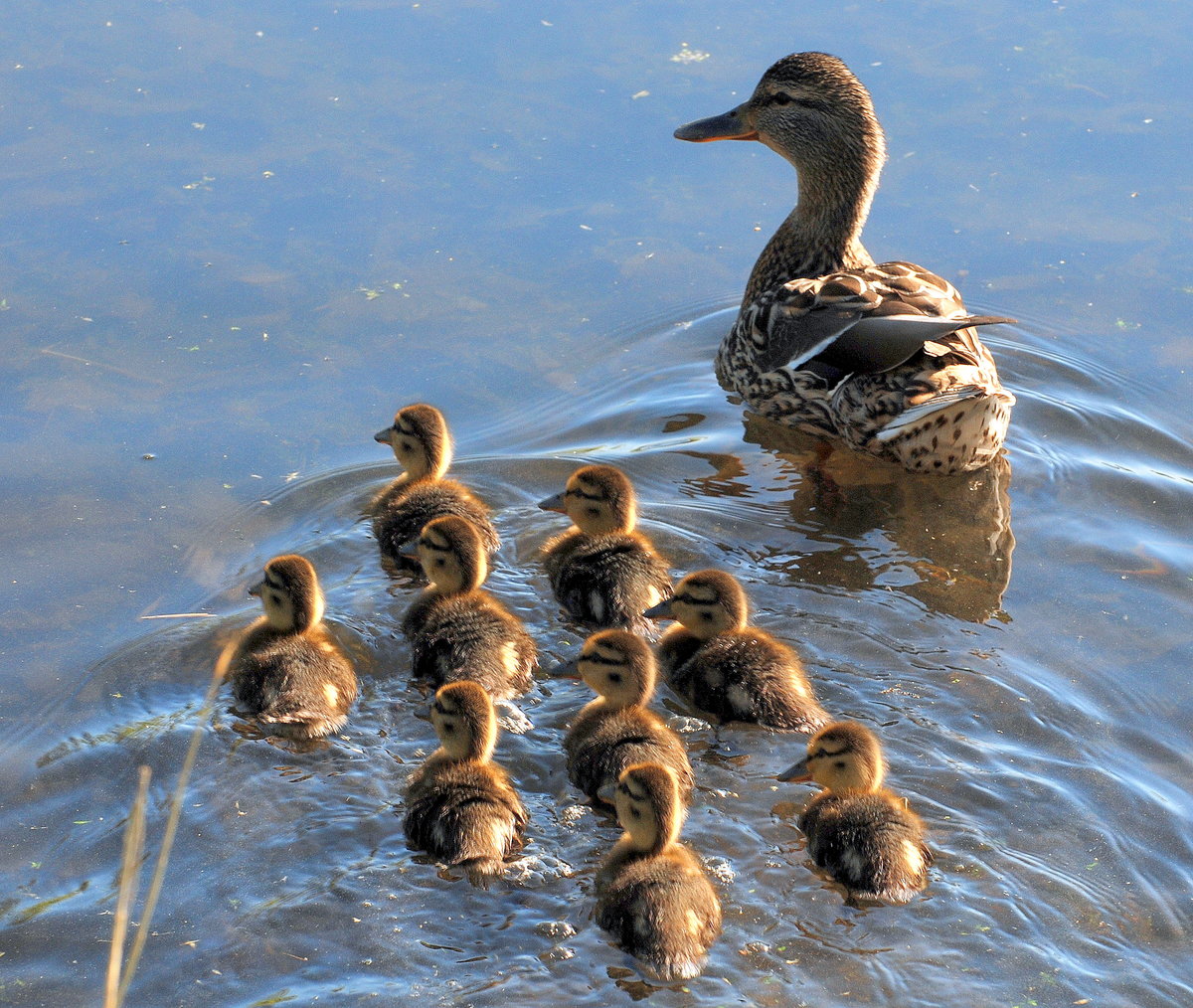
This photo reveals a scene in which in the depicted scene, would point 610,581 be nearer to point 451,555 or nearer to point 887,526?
point 451,555

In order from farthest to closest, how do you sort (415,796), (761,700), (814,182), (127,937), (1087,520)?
(814,182) → (1087,520) → (761,700) → (415,796) → (127,937)

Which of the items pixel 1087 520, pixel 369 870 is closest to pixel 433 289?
pixel 1087 520

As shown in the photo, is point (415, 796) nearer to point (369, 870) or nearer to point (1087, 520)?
point (369, 870)

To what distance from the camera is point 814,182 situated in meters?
6.02

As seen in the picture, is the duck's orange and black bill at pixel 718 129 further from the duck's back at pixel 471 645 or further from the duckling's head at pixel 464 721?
the duckling's head at pixel 464 721

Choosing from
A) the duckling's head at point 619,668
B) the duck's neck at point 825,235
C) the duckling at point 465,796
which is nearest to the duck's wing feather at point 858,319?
the duck's neck at point 825,235

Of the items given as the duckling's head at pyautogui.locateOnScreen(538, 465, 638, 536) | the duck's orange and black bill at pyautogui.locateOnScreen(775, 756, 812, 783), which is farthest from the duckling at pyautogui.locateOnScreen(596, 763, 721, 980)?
the duckling's head at pyautogui.locateOnScreen(538, 465, 638, 536)

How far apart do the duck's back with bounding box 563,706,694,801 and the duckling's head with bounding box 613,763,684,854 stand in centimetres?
26

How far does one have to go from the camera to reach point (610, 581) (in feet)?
14.7

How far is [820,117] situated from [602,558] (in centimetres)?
253

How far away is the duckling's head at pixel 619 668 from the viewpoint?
3893 millimetres

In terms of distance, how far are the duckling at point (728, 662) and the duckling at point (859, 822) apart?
274mm

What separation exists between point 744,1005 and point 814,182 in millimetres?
3953

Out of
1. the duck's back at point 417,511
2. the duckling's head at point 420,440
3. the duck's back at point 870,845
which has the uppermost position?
the duckling's head at point 420,440
